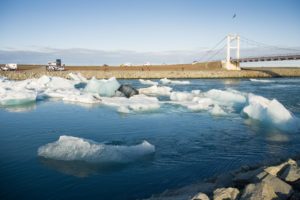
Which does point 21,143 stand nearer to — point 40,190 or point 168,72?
point 40,190

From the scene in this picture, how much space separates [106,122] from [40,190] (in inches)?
204

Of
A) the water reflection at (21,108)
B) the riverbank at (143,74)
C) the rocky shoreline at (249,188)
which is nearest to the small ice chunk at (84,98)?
the water reflection at (21,108)

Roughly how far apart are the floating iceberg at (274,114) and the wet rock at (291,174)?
15.9 feet

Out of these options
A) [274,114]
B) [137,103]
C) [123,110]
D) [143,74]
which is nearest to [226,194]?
[274,114]

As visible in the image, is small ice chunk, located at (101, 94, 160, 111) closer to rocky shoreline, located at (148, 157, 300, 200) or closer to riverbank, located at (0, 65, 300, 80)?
rocky shoreline, located at (148, 157, 300, 200)

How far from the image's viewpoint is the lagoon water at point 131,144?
498 centimetres

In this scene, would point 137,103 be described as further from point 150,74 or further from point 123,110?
point 150,74

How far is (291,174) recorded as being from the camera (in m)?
4.20

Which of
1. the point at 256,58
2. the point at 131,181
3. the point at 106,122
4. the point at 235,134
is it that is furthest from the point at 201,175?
the point at 256,58

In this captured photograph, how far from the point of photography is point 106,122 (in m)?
9.95

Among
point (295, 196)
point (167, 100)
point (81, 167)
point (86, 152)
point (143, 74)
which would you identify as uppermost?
point (143, 74)

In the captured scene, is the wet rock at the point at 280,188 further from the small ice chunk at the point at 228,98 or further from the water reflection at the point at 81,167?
the small ice chunk at the point at 228,98

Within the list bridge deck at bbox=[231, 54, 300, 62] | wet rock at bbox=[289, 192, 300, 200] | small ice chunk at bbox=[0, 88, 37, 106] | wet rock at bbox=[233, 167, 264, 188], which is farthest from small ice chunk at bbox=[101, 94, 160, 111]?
bridge deck at bbox=[231, 54, 300, 62]

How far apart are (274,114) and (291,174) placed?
561 centimetres
